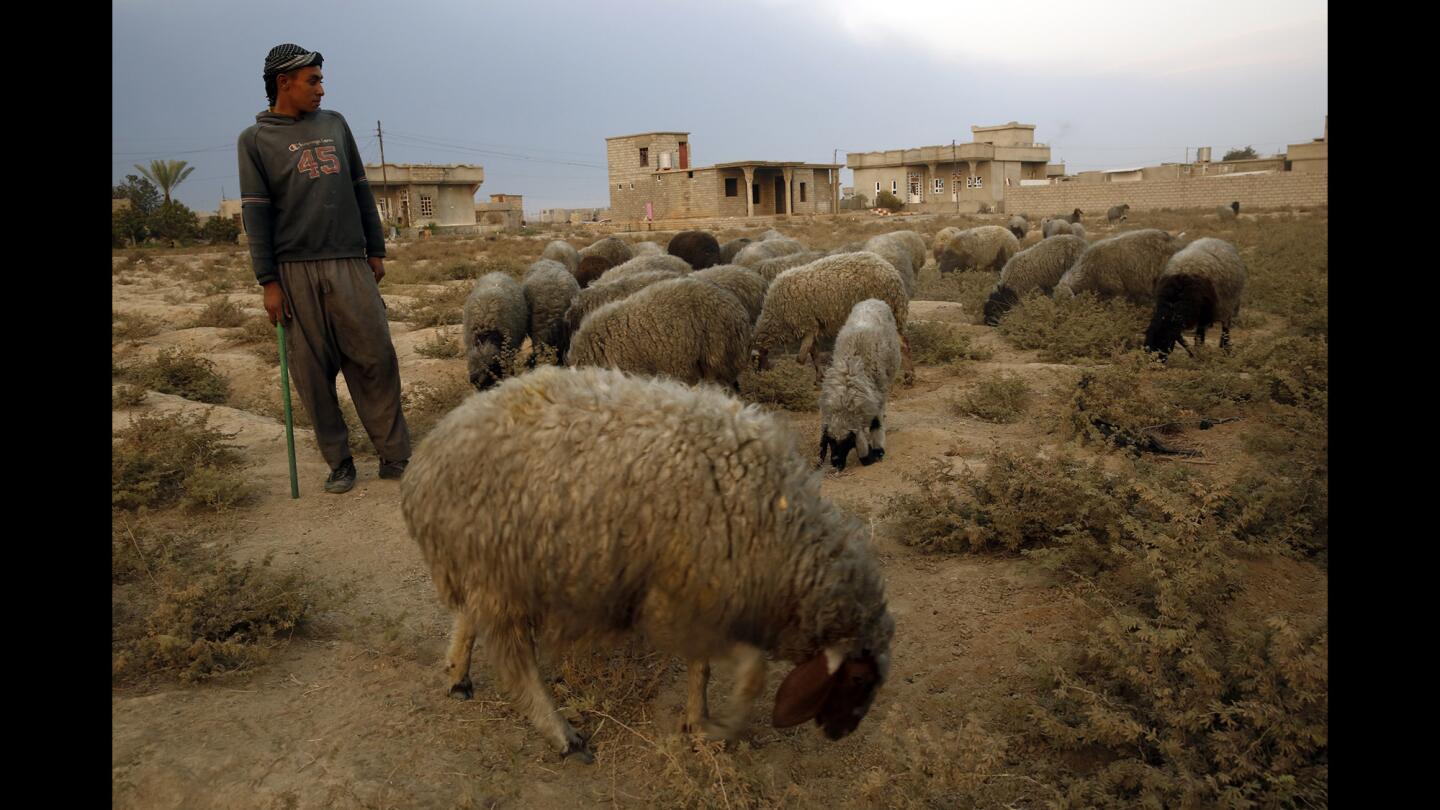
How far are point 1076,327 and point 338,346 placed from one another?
27.6 feet

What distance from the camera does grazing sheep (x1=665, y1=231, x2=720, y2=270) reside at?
15.3 m

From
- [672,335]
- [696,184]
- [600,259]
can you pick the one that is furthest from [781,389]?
[696,184]

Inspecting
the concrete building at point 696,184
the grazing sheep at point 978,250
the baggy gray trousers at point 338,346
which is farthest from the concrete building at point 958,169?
the baggy gray trousers at point 338,346

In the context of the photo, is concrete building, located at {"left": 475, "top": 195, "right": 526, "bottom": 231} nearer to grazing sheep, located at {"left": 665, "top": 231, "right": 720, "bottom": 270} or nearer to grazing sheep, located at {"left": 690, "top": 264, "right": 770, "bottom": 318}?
grazing sheep, located at {"left": 665, "top": 231, "right": 720, "bottom": 270}

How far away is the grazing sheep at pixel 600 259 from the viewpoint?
41.3 ft

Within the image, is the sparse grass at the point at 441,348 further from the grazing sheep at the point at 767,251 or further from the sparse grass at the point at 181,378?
the grazing sheep at the point at 767,251

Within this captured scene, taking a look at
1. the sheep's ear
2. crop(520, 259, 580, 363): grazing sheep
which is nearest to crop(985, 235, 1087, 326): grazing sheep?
crop(520, 259, 580, 363): grazing sheep

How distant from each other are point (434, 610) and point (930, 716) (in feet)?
7.85

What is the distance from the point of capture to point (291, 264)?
5023 mm

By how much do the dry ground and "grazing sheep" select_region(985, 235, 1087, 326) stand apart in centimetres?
821

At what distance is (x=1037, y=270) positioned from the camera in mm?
13039

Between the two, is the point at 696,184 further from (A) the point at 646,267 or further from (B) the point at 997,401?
(B) the point at 997,401
